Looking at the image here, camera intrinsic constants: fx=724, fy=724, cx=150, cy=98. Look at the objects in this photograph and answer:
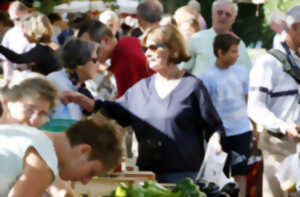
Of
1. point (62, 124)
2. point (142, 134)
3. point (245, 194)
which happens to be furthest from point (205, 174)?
point (245, 194)

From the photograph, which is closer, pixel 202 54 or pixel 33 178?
pixel 33 178

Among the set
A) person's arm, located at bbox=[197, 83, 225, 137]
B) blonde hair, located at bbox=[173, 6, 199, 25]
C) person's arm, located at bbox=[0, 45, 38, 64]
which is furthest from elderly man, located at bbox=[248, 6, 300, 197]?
blonde hair, located at bbox=[173, 6, 199, 25]

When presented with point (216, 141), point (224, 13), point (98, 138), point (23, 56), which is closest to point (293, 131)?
point (216, 141)

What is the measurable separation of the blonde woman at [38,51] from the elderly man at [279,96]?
1.71 m

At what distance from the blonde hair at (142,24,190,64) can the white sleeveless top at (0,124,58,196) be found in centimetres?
166

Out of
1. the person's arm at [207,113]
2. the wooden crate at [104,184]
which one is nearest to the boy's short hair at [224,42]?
the person's arm at [207,113]

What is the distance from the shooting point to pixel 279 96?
198 inches

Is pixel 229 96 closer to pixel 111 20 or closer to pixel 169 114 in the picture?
pixel 169 114

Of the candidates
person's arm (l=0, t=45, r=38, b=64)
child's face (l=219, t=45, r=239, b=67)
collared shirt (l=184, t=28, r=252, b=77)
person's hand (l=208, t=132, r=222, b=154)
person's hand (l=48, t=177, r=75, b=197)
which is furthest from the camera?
collared shirt (l=184, t=28, r=252, b=77)

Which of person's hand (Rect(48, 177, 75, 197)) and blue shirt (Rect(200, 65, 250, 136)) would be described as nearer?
person's hand (Rect(48, 177, 75, 197))

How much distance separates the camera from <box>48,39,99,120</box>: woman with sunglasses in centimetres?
493

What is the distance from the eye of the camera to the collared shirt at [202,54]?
22.4 ft

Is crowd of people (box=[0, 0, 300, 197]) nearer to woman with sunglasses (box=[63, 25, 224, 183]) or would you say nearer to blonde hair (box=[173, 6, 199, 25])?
woman with sunglasses (box=[63, 25, 224, 183])

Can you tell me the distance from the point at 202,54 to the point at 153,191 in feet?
11.9
